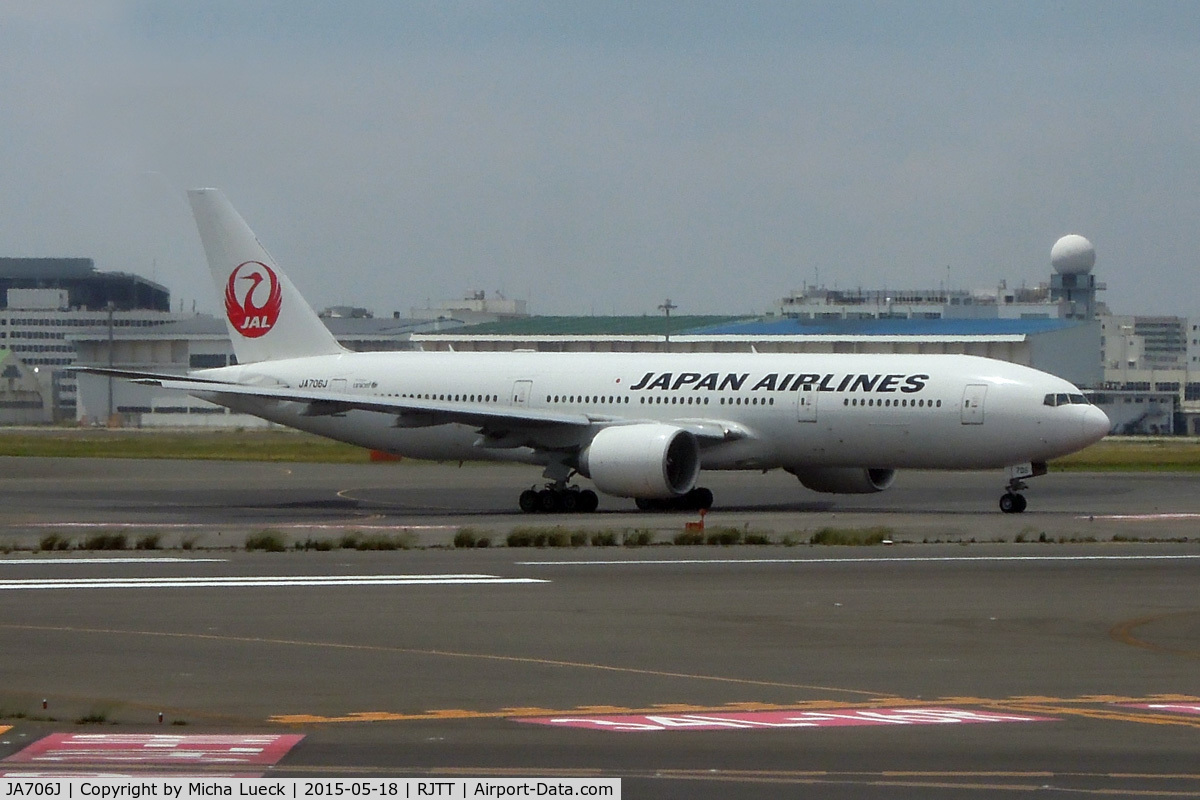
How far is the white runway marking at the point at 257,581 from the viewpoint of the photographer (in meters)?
24.1

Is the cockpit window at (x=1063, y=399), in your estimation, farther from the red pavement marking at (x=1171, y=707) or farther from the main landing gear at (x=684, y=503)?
the red pavement marking at (x=1171, y=707)

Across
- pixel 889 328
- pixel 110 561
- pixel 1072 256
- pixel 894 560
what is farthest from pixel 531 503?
pixel 1072 256

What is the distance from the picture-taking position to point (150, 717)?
13883 mm

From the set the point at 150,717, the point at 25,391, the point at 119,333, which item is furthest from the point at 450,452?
the point at 25,391

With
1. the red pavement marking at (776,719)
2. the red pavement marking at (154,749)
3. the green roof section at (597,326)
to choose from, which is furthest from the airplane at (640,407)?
the green roof section at (597,326)

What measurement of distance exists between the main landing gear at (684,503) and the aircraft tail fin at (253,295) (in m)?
10.4

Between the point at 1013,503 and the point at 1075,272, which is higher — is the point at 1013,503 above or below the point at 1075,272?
below

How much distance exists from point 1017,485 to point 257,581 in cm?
2003

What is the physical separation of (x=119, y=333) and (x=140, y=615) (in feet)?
378

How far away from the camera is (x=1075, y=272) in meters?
148

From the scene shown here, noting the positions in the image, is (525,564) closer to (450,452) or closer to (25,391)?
(450,452)

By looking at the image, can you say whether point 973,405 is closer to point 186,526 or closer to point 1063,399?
point 1063,399

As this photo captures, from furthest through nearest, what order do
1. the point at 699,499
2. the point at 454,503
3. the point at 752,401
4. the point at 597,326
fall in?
the point at 597,326
the point at 454,503
the point at 699,499
the point at 752,401

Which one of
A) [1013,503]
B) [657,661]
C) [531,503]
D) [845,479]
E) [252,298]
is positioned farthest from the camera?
[252,298]
